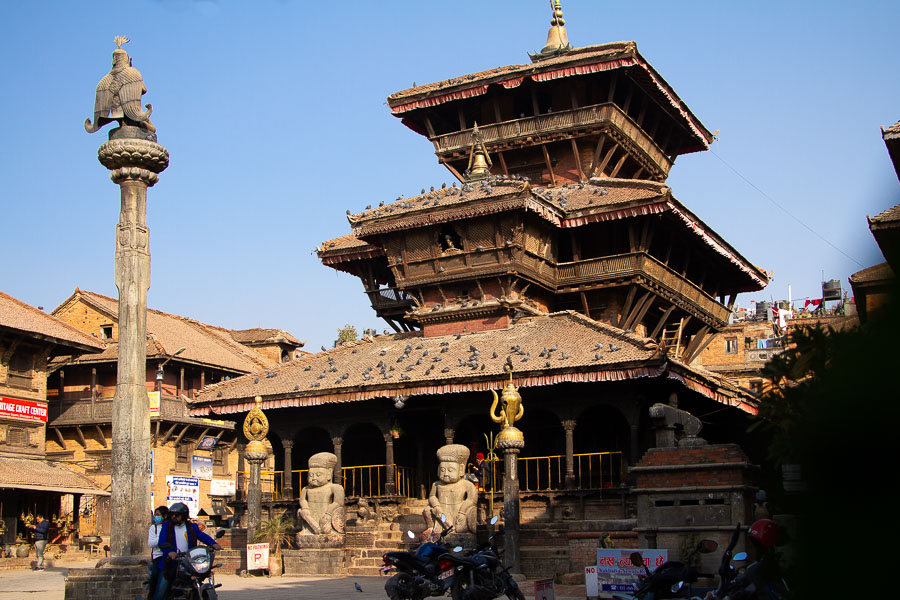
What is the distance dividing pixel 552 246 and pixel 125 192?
1773 cm

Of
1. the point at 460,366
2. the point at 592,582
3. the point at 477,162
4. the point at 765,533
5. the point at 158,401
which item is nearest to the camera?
the point at 765,533

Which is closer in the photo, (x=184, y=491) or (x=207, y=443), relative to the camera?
(x=184, y=491)

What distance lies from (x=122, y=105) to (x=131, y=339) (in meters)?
4.28

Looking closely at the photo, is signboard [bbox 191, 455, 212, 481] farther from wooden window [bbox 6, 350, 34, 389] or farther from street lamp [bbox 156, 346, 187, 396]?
wooden window [bbox 6, 350, 34, 389]

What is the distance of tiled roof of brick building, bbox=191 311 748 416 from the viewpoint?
986 inches

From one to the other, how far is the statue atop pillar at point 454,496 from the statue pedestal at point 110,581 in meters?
7.97

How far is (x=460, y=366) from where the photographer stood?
89.8 feet

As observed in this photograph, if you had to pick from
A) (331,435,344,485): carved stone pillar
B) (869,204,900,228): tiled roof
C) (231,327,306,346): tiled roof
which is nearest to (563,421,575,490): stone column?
(331,435,344,485): carved stone pillar

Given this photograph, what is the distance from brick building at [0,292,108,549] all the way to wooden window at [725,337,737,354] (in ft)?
147

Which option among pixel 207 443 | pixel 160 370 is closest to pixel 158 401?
pixel 160 370

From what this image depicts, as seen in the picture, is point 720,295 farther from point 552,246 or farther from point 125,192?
point 125,192

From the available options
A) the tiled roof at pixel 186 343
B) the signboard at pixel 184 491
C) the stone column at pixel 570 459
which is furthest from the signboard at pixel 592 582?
the tiled roof at pixel 186 343

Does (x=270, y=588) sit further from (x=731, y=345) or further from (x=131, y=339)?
(x=731, y=345)

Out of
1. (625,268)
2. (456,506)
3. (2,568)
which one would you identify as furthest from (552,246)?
(2,568)
